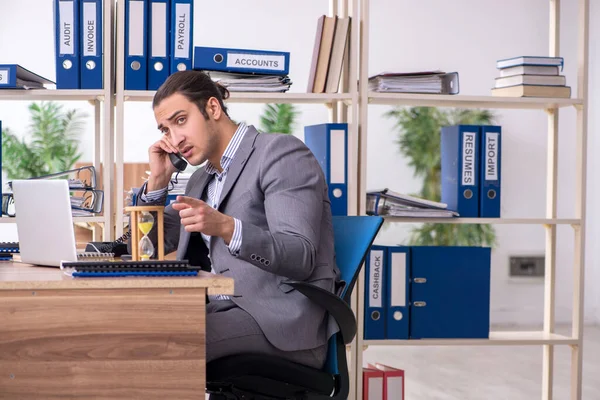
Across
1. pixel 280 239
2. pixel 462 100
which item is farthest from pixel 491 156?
pixel 280 239

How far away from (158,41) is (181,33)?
0.09 meters

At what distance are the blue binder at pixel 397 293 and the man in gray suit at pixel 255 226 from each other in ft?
3.78

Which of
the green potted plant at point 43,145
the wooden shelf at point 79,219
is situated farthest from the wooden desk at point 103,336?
the green potted plant at point 43,145

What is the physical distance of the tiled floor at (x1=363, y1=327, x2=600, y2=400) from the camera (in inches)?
175

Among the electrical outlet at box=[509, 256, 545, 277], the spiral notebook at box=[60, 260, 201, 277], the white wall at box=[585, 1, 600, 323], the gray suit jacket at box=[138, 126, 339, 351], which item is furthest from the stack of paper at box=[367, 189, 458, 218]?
the white wall at box=[585, 1, 600, 323]

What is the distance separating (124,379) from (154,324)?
0.13 meters

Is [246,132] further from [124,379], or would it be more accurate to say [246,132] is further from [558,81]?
[558,81]

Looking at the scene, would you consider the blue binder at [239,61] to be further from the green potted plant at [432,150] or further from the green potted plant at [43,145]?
the green potted plant at [432,150]

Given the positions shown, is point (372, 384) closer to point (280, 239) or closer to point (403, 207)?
point (403, 207)

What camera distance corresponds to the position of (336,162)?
3180 millimetres

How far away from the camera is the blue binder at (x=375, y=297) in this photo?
3.28 metres

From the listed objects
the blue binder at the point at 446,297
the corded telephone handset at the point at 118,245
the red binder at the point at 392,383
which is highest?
the corded telephone handset at the point at 118,245

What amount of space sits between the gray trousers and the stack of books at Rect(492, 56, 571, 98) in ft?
5.85

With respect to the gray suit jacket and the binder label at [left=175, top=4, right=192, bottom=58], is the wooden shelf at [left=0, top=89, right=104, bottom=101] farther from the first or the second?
the gray suit jacket
